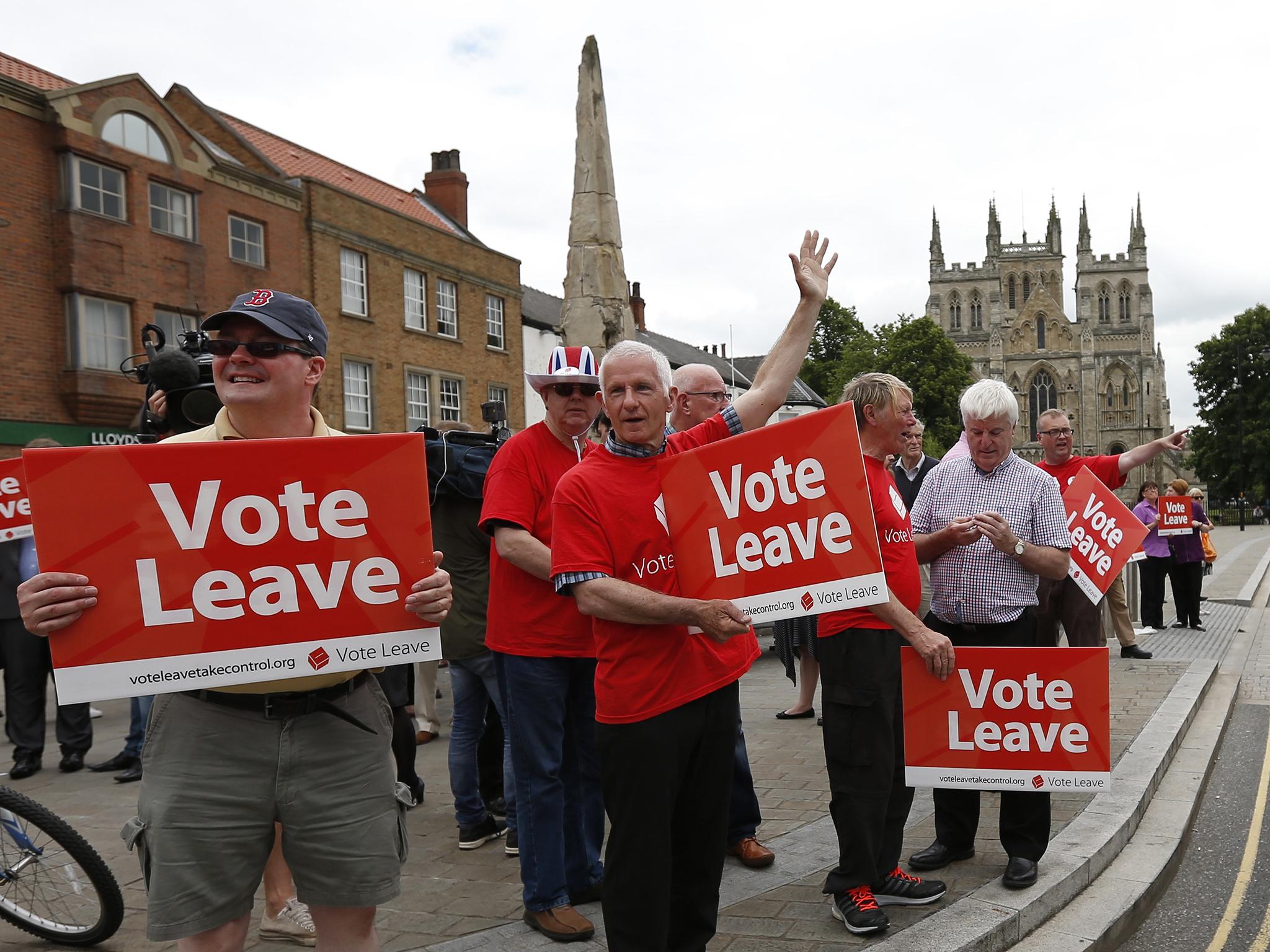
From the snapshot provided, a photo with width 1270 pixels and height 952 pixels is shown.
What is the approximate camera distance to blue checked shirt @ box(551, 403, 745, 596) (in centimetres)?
298

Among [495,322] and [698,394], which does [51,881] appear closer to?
[698,394]

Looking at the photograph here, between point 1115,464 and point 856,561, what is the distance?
16.2 feet

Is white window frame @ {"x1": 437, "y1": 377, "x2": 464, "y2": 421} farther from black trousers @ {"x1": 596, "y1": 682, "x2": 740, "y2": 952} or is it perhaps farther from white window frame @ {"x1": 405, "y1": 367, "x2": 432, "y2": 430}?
black trousers @ {"x1": 596, "y1": 682, "x2": 740, "y2": 952}

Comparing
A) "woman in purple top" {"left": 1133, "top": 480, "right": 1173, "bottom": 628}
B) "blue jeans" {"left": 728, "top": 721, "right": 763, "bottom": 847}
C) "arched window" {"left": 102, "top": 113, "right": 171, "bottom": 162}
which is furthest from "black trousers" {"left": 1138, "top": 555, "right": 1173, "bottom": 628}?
"arched window" {"left": 102, "top": 113, "right": 171, "bottom": 162}

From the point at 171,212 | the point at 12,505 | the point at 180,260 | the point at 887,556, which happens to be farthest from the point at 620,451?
the point at 171,212

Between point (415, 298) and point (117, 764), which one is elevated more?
point (415, 298)

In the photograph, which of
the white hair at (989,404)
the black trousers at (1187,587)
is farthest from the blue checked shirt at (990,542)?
the black trousers at (1187,587)

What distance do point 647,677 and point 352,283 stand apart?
24.6 m

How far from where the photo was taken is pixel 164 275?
814 inches

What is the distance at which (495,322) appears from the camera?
1237 inches

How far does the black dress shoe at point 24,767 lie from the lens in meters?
6.67

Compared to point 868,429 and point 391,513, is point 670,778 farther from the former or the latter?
point 868,429

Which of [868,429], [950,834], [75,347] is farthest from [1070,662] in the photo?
[75,347]

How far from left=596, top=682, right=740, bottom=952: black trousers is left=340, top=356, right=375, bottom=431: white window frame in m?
22.8
